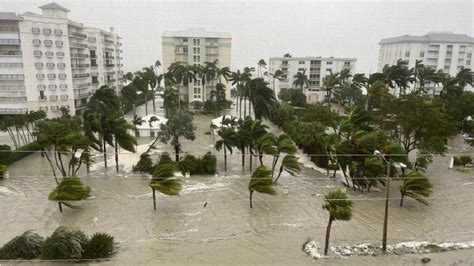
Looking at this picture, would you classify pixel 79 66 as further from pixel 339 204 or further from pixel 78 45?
pixel 339 204

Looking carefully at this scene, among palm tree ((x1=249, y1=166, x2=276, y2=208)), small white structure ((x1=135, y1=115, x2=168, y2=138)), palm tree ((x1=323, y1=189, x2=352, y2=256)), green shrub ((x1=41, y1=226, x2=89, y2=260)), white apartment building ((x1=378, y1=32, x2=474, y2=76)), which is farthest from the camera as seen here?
white apartment building ((x1=378, y1=32, x2=474, y2=76))

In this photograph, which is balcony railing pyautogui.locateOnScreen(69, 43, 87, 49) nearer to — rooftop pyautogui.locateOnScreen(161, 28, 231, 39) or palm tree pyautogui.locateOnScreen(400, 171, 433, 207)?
rooftop pyautogui.locateOnScreen(161, 28, 231, 39)

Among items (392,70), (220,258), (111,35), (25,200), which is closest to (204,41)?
(111,35)

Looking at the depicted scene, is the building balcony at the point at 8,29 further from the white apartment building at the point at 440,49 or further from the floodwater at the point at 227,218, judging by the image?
the white apartment building at the point at 440,49

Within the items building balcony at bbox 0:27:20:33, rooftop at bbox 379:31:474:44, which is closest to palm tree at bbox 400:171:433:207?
building balcony at bbox 0:27:20:33

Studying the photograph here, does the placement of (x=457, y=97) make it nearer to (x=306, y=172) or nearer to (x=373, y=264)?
(x=306, y=172)
